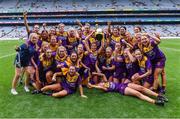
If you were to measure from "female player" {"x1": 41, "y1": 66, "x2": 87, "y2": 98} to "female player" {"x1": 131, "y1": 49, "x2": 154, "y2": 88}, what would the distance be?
4.46 ft

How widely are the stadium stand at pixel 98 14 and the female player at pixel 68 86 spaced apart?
68.5 feet

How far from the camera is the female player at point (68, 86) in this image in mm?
7969

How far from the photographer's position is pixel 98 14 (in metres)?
32.6

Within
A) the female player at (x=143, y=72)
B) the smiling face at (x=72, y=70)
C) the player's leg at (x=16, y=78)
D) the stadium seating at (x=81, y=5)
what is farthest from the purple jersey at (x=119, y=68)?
the stadium seating at (x=81, y=5)

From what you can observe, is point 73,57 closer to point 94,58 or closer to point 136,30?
point 94,58

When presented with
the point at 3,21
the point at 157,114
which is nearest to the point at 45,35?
the point at 157,114

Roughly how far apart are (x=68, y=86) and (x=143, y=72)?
1862mm

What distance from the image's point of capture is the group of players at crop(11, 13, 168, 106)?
26.2ft

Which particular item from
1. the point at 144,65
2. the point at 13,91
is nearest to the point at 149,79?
the point at 144,65

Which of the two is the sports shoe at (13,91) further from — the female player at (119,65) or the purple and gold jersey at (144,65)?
the purple and gold jersey at (144,65)

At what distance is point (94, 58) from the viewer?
8781 mm

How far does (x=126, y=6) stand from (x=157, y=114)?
28.6 m

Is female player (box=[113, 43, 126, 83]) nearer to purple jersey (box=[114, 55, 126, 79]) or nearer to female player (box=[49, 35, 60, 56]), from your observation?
purple jersey (box=[114, 55, 126, 79])

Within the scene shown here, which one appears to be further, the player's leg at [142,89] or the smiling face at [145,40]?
the smiling face at [145,40]
